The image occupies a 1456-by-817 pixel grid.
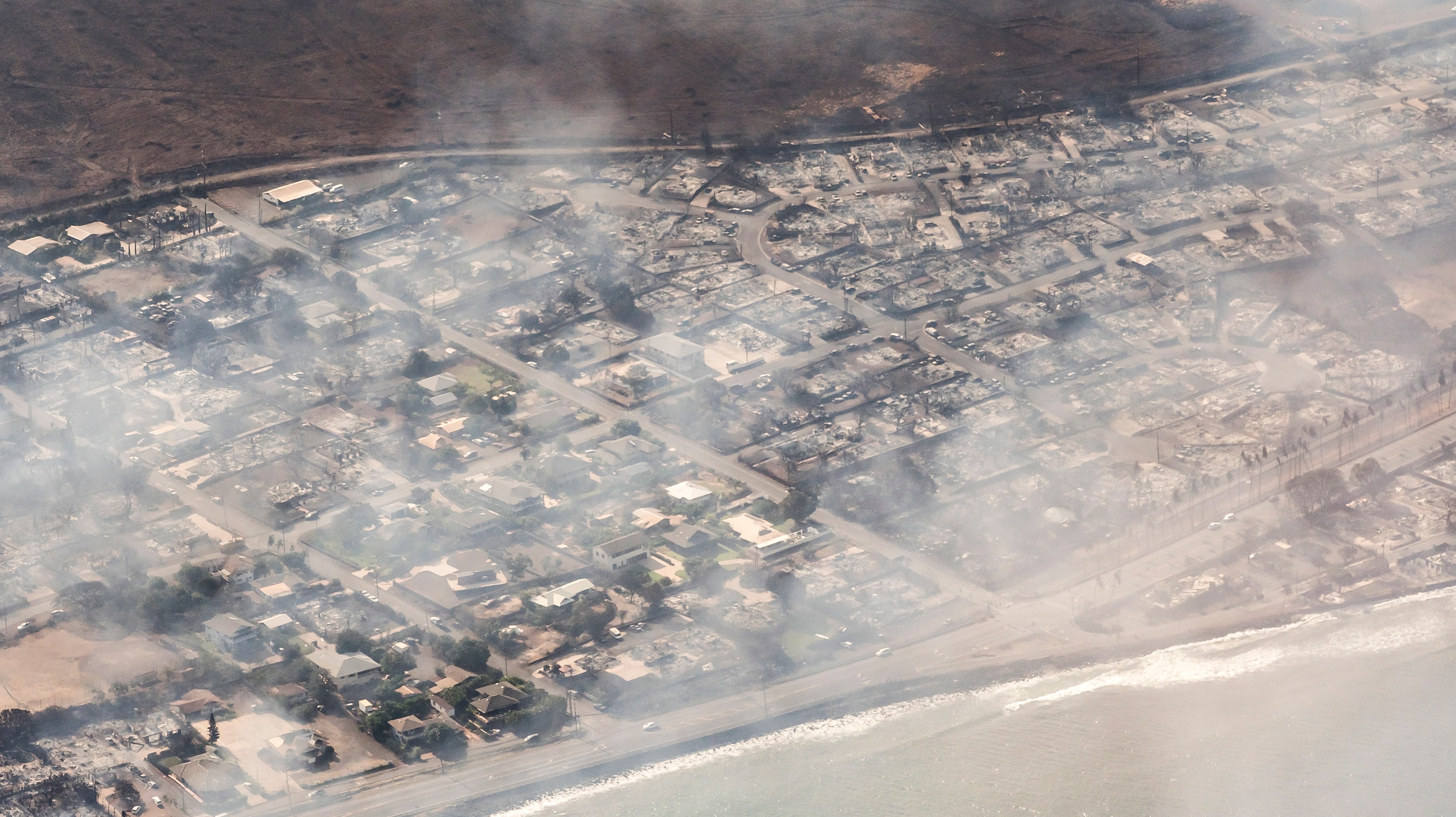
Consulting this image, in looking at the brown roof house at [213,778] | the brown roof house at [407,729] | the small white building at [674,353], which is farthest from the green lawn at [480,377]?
the brown roof house at [213,778]

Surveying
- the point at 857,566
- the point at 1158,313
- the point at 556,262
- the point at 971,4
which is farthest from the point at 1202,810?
the point at 971,4

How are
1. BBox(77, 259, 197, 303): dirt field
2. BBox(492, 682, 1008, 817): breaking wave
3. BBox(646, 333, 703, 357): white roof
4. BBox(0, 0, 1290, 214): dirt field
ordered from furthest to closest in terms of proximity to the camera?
BBox(0, 0, 1290, 214): dirt field → BBox(77, 259, 197, 303): dirt field → BBox(646, 333, 703, 357): white roof → BBox(492, 682, 1008, 817): breaking wave

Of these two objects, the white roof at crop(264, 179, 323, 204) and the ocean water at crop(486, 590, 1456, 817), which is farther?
the white roof at crop(264, 179, 323, 204)

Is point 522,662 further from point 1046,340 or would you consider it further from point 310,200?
point 310,200

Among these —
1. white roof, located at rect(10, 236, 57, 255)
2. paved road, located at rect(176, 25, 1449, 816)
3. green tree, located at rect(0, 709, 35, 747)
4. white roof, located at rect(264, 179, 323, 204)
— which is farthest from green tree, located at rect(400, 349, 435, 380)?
green tree, located at rect(0, 709, 35, 747)

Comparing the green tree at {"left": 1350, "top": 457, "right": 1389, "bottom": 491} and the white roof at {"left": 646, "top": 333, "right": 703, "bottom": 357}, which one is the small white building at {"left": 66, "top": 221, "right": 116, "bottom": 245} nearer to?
the white roof at {"left": 646, "top": 333, "right": 703, "bottom": 357}

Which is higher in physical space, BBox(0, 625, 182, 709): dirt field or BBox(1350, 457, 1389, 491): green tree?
BBox(1350, 457, 1389, 491): green tree
